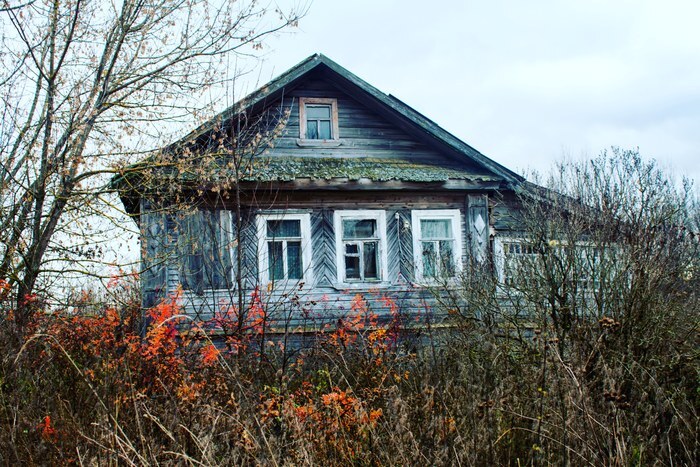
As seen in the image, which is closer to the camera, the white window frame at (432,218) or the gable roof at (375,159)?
the gable roof at (375,159)

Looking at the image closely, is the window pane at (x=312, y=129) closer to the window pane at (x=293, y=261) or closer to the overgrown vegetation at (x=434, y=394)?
the window pane at (x=293, y=261)

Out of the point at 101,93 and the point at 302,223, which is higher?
the point at 101,93

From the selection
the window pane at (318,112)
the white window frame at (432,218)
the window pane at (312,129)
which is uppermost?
the window pane at (318,112)

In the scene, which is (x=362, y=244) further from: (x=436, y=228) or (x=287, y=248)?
(x=436, y=228)

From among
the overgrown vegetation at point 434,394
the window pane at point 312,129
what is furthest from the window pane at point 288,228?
the overgrown vegetation at point 434,394

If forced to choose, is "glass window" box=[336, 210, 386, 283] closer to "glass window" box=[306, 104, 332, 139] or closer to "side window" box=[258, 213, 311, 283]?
"side window" box=[258, 213, 311, 283]

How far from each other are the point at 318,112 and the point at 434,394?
10.4 m

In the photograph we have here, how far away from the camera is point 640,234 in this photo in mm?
7125

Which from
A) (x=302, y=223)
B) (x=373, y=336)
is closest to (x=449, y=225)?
(x=302, y=223)

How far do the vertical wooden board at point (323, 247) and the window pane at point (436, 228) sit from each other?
186 centimetres

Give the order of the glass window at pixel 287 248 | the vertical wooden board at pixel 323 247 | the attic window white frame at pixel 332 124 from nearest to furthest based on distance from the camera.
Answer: the glass window at pixel 287 248 < the vertical wooden board at pixel 323 247 < the attic window white frame at pixel 332 124

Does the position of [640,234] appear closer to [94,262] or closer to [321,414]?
[321,414]

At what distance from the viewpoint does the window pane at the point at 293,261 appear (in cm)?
1268

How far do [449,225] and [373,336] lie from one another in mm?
4665
